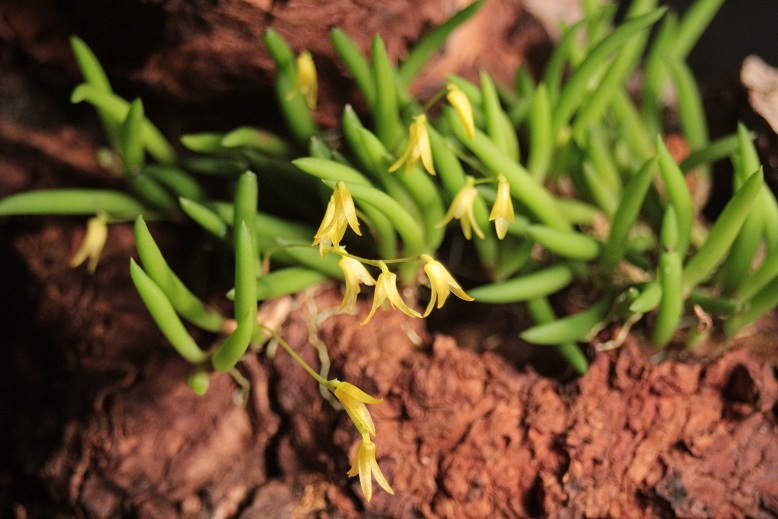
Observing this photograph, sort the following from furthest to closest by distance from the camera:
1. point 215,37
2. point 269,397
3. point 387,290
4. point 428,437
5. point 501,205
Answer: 1. point 215,37
2. point 269,397
3. point 428,437
4. point 501,205
5. point 387,290

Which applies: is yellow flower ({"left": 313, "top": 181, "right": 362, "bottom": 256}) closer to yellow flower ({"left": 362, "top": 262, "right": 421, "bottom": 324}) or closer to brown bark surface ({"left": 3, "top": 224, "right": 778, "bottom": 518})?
yellow flower ({"left": 362, "top": 262, "right": 421, "bottom": 324})

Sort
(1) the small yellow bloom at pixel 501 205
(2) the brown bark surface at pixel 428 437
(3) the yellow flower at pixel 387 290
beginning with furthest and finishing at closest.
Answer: (2) the brown bark surface at pixel 428 437 < (1) the small yellow bloom at pixel 501 205 < (3) the yellow flower at pixel 387 290

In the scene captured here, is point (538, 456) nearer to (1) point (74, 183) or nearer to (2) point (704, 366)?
(2) point (704, 366)

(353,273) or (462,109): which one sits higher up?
(462,109)

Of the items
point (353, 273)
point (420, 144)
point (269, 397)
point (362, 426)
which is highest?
point (420, 144)

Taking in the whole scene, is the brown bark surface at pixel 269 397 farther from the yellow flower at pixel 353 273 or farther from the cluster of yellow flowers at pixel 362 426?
the yellow flower at pixel 353 273

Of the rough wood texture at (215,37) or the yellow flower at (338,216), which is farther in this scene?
the rough wood texture at (215,37)

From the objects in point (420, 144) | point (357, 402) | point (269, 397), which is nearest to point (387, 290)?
point (357, 402)

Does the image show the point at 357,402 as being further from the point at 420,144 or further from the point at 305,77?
the point at 305,77

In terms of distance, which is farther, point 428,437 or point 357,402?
point 428,437

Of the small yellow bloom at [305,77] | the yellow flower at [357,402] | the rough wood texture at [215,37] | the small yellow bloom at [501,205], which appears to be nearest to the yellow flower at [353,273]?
the yellow flower at [357,402]
